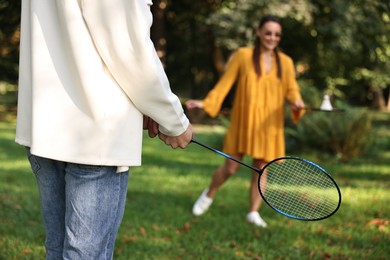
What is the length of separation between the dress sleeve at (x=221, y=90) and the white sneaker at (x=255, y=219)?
3.34ft

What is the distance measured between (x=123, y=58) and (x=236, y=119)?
326 cm

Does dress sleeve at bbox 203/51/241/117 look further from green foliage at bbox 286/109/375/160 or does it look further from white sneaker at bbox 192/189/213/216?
green foliage at bbox 286/109/375/160

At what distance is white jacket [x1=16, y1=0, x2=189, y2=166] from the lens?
1.88 meters

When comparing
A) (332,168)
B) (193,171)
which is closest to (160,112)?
(193,171)

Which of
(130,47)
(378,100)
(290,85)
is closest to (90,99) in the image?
(130,47)

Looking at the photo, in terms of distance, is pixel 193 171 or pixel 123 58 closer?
pixel 123 58

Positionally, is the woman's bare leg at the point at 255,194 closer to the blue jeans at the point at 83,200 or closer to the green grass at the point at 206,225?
the green grass at the point at 206,225

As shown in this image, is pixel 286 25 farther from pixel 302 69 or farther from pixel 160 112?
pixel 160 112

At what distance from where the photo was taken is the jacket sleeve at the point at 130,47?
1864 mm

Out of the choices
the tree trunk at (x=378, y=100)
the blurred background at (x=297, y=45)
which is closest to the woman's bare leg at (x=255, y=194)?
the blurred background at (x=297, y=45)

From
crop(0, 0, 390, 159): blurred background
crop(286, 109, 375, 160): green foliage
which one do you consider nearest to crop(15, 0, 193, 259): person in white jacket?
crop(0, 0, 390, 159): blurred background

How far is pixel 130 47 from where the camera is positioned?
74.5 inches

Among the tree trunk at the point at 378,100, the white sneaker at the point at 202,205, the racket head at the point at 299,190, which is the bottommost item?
the tree trunk at the point at 378,100

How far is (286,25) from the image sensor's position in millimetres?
15461
